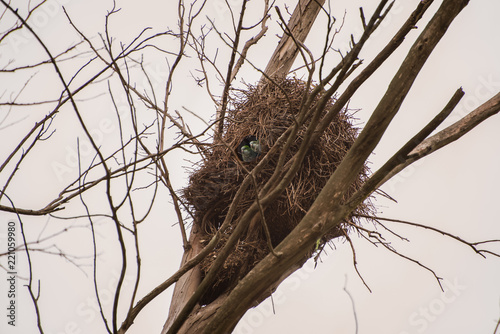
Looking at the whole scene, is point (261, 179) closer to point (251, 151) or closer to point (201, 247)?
point (251, 151)

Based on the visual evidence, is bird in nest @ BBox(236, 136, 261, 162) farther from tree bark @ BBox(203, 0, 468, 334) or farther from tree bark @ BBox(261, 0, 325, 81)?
tree bark @ BBox(203, 0, 468, 334)

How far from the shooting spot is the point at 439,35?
2.01 m

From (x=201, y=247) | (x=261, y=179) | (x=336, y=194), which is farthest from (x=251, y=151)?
(x=336, y=194)

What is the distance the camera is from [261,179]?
3.02 metres

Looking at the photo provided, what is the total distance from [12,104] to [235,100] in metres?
1.55

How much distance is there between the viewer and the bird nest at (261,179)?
9.55ft

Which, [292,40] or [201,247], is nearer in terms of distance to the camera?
[201,247]

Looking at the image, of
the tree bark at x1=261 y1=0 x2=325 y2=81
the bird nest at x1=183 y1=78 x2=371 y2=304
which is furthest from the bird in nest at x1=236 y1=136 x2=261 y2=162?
the tree bark at x1=261 y1=0 x2=325 y2=81

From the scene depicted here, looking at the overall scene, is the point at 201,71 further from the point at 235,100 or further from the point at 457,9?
the point at 457,9

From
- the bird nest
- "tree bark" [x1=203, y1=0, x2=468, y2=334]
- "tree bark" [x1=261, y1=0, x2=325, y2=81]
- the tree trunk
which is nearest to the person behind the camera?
"tree bark" [x1=203, y1=0, x2=468, y2=334]

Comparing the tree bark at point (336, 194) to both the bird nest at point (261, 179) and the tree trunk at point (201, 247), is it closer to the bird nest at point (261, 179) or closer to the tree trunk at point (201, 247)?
the tree trunk at point (201, 247)

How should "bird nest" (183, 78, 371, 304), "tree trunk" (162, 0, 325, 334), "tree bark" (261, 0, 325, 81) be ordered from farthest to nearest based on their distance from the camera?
"tree bark" (261, 0, 325, 81) → "bird nest" (183, 78, 371, 304) → "tree trunk" (162, 0, 325, 334)

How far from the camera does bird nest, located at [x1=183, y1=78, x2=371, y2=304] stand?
2.91 m

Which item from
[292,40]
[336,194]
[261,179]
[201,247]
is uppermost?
[292,40]
